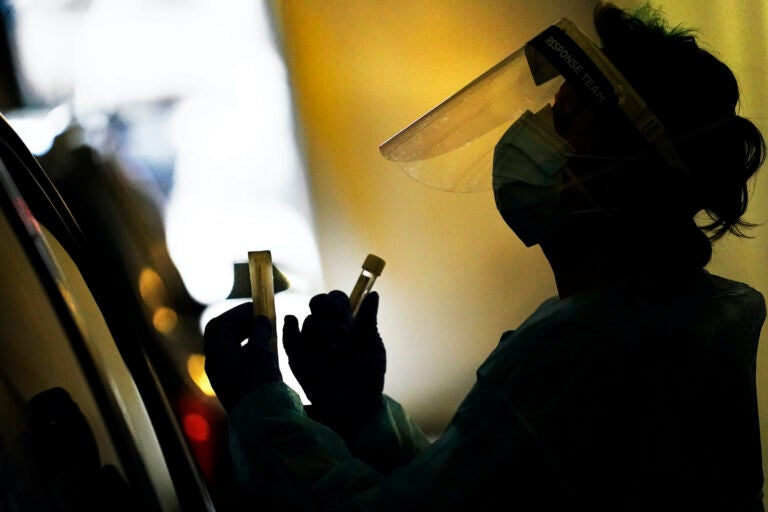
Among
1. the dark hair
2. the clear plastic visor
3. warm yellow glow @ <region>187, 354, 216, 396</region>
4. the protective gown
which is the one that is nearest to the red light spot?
warm yellow glow @ <region>187, 354, 216, 396</region>

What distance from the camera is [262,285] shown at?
0.93 m

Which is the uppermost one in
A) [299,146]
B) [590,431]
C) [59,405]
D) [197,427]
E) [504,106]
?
[299,146]

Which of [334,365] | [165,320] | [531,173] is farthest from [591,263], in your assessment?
[165,320]

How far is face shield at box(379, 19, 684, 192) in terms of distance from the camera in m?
0.74

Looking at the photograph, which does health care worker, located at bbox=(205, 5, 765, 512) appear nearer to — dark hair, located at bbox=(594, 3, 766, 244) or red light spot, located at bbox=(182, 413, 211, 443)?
dark hair, located at bbox=(594, 3, 766, 244)

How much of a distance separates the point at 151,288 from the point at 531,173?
0.62m

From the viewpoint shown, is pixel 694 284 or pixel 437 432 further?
pixel 437 432

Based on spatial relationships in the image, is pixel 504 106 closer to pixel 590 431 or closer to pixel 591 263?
pixel 591 263

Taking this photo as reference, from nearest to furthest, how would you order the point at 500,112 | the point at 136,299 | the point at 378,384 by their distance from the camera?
the point at 500,112
the point at 378,384
the point at 136,299

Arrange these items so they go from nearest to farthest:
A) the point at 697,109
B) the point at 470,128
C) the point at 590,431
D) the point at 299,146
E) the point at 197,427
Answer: the point at 590,431 → the point at 697,109 → the point at 470,128 → the point at 197,427 → the point at 299,146

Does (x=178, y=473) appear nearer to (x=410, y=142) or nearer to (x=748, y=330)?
(x=410, y=142)

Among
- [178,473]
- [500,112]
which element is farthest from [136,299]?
[500,112]

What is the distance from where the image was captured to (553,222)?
32.0 inches

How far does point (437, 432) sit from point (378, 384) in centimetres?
35
